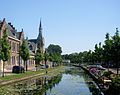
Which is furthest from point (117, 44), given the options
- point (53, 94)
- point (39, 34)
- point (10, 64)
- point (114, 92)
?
point (39, 34)

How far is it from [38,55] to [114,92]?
192 feet

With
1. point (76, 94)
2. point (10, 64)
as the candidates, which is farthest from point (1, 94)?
point (10, 64)

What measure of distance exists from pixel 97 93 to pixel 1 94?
1046 cm

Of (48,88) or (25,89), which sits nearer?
(25,89)

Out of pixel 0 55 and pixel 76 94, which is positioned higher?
pixel 0 55

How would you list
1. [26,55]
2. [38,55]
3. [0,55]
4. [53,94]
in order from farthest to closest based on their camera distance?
[38,55] < [26,55] < [0,55] < [53,94]

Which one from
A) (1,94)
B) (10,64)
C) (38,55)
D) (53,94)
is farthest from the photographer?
(38,55)

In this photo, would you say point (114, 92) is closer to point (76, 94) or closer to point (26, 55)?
point (76, 94)

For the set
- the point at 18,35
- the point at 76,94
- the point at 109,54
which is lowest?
the point at 76,94

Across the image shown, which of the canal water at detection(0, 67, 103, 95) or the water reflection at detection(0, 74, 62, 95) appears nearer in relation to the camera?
the water reflection at detection(0, 74, 62, 95)

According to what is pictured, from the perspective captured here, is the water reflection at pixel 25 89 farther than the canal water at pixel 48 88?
No

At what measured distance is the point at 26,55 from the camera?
63406 mm

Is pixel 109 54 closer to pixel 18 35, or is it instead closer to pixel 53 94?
pixel 53 94

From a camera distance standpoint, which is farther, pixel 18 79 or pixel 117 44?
pixel 18 79
